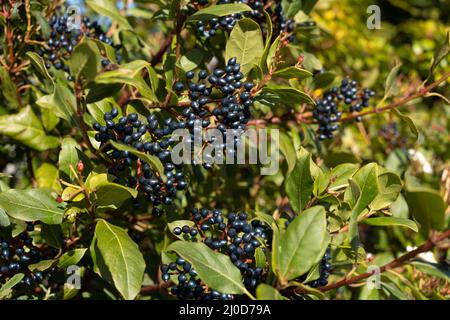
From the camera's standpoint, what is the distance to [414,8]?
6176 millimetres

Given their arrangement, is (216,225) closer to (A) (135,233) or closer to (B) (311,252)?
(B) (311,252)

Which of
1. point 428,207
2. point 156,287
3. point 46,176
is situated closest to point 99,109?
point 46,176

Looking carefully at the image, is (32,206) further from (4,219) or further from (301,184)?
(301,184)

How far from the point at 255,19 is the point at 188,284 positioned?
107 cm

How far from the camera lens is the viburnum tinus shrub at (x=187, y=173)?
1.46m

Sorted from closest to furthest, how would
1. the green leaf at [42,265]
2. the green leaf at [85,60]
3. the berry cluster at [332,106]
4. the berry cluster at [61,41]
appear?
the green leaf at [85,60] → the green leaf at [42,265] → the berry cluster at [61,41] → the berry cluster at [332,106]

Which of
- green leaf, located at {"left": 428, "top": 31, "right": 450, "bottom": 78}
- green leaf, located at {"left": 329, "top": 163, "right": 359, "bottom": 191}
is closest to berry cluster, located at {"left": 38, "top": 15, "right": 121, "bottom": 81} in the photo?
green leaf, located at {"left": 329, "top": 163, "right": 359, "bottom": 191}

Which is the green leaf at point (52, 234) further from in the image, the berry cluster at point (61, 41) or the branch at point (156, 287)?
Result: the berry cluster at point (61, 41)

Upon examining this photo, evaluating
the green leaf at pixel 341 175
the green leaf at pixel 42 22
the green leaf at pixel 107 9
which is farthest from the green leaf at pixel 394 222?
the green leaf at pixel 42 22

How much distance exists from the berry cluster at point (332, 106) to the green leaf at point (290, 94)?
0.49 meters

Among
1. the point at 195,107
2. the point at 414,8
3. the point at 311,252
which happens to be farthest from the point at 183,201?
the point at 414,8

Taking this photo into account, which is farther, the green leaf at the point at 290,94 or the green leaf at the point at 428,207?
the green leaf at the point at 290,94

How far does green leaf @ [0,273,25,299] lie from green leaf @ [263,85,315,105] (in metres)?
0.99

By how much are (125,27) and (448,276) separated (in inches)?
62.5
